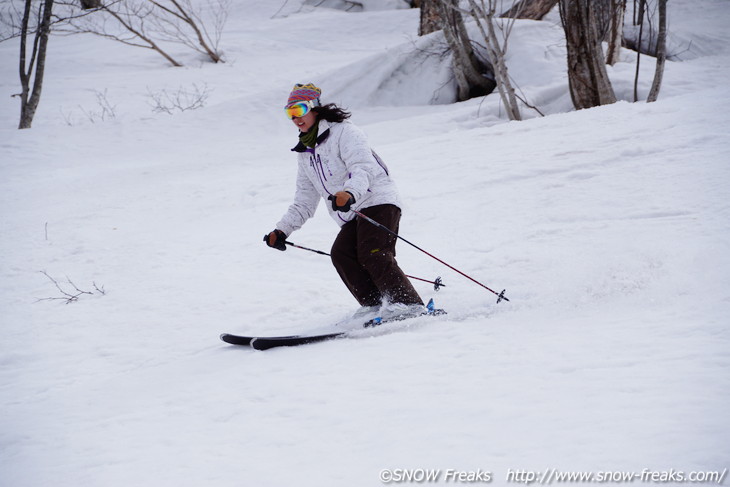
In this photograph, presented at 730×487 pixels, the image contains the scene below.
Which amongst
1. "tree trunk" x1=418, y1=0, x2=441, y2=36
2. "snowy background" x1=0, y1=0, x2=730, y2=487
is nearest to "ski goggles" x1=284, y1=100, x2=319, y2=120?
"snowy background" x1=0, y1=0, x2=730, y2=487

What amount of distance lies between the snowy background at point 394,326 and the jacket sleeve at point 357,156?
39.3 inches

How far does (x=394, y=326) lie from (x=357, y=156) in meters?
1.10

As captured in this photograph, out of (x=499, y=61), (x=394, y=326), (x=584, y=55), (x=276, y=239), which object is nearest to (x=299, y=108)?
(x=276, y=239)

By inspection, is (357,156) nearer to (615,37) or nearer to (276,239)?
(276,239)

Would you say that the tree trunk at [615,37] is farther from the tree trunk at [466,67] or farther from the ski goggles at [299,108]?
the ski goggles at [299,108]

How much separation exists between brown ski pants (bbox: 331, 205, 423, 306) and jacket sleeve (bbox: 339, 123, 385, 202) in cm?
21

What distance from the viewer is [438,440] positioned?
1.84 m

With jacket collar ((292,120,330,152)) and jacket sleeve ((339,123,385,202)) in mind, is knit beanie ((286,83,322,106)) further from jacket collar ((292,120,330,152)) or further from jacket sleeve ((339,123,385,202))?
jacket sleeve ((339,123,385,202))

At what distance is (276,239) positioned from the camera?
362cm

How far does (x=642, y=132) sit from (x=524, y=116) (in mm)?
4092

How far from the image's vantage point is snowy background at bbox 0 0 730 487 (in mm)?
1878

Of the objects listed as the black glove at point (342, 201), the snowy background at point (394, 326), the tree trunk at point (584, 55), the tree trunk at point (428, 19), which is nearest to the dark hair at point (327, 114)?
the black glove at point (342, 201)

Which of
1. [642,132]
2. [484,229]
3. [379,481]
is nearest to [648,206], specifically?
[484,229]

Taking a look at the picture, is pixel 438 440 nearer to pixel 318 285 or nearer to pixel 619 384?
pixel 619 384
